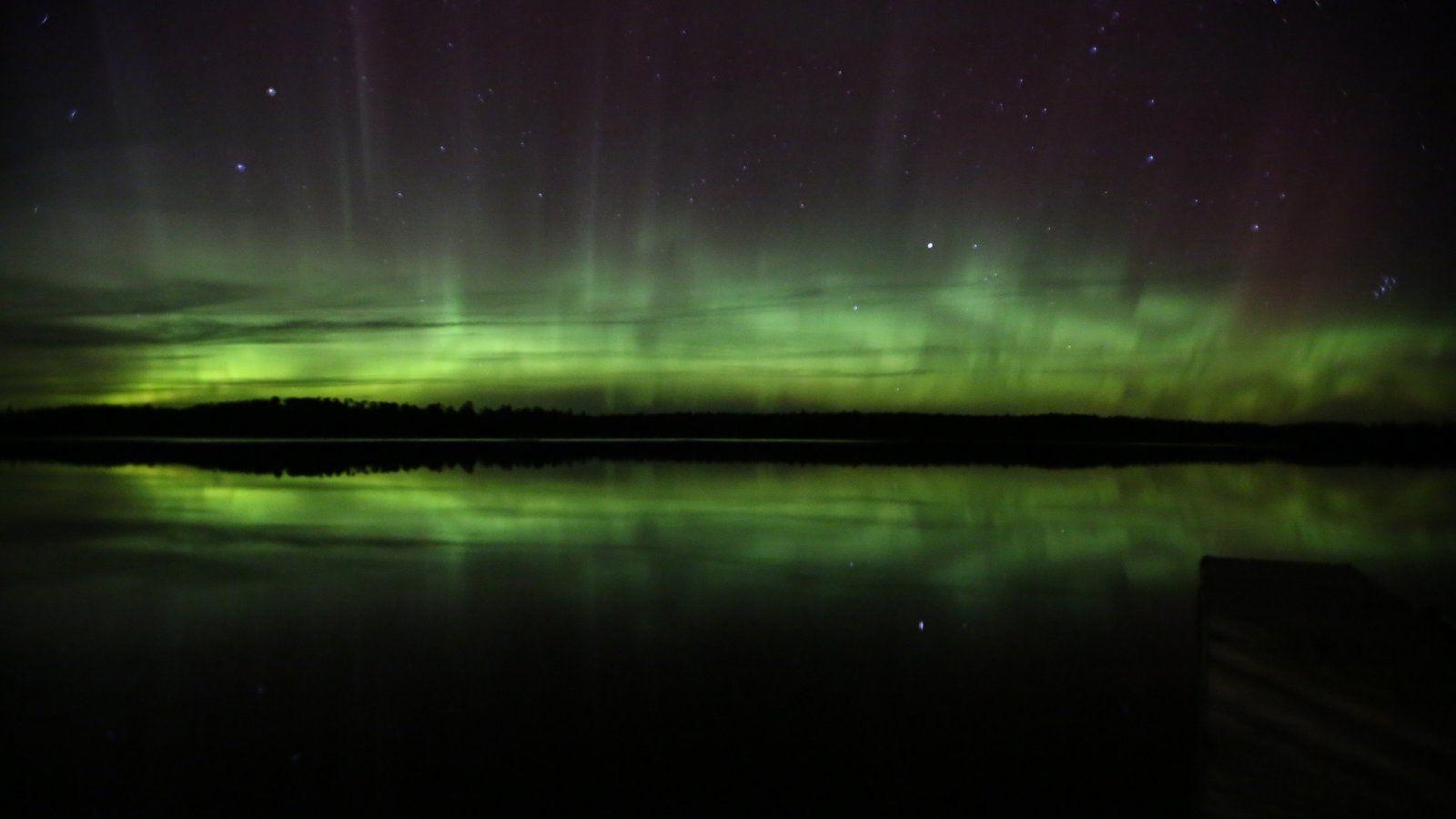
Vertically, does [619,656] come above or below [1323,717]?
below

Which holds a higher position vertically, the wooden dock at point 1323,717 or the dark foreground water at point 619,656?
the wooden dock at point 1323,717

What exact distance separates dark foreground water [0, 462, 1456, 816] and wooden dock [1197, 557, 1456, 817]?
1.14 m

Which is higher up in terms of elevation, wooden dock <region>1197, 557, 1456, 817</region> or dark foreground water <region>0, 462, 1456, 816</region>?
wooden dock <region>1197, 557, 1456, 817</region>

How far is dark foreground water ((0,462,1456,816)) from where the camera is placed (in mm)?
3738

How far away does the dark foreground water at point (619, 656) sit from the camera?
3738 millimetres

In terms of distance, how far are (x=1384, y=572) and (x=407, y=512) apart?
10.8 meters

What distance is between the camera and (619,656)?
5406 millimetres

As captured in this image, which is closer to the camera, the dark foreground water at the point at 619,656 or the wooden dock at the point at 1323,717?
the wooden dock at the point at 1323,717

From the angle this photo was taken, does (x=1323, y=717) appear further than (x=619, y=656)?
No

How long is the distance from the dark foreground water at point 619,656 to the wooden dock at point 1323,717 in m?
1.14

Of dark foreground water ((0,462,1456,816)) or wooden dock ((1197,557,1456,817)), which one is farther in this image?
dark foreground water ((0,462,1456,816))

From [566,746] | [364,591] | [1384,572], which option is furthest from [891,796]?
[1384,572]

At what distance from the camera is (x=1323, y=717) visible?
239cm

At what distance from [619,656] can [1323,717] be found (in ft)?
12.3
